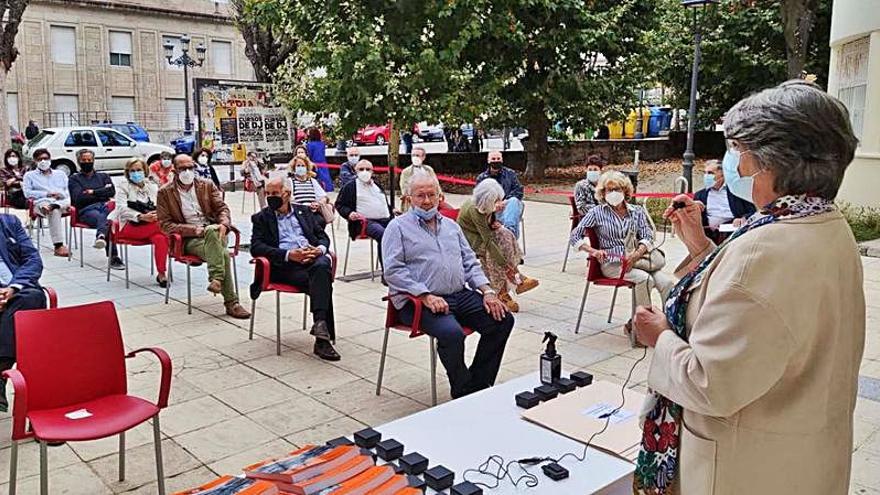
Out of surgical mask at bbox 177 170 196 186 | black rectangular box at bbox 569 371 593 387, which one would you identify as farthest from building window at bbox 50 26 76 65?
black rectangular box at bbox 569 371 593 387

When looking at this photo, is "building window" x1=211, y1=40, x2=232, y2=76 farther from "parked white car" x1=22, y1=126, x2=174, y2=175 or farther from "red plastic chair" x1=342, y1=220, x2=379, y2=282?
"red plastic chair" x1=342, y1=220, x2=379, y2=282

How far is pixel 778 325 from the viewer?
5.05ft

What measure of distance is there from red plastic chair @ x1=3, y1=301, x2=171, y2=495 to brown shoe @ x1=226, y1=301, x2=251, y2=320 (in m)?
2.89

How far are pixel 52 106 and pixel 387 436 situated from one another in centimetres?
3323

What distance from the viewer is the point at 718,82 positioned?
20.4 meters

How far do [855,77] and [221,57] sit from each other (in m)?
30.0

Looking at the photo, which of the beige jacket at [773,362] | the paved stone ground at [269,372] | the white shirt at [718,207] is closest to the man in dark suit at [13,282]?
the paved stone ground at [269,372]

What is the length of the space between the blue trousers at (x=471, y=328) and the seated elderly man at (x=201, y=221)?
2422 mm

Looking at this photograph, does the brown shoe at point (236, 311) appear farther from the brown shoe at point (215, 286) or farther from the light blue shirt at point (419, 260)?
the light blue shirt at point (419, 260)

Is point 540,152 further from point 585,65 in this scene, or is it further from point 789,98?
point 789,98

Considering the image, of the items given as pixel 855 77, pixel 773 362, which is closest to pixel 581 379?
pixel 773 362

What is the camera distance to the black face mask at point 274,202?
17.5ft

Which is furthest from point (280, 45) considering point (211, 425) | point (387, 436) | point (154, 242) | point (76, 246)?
point (387, 436)

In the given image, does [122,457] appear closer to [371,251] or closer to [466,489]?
[466,489]
